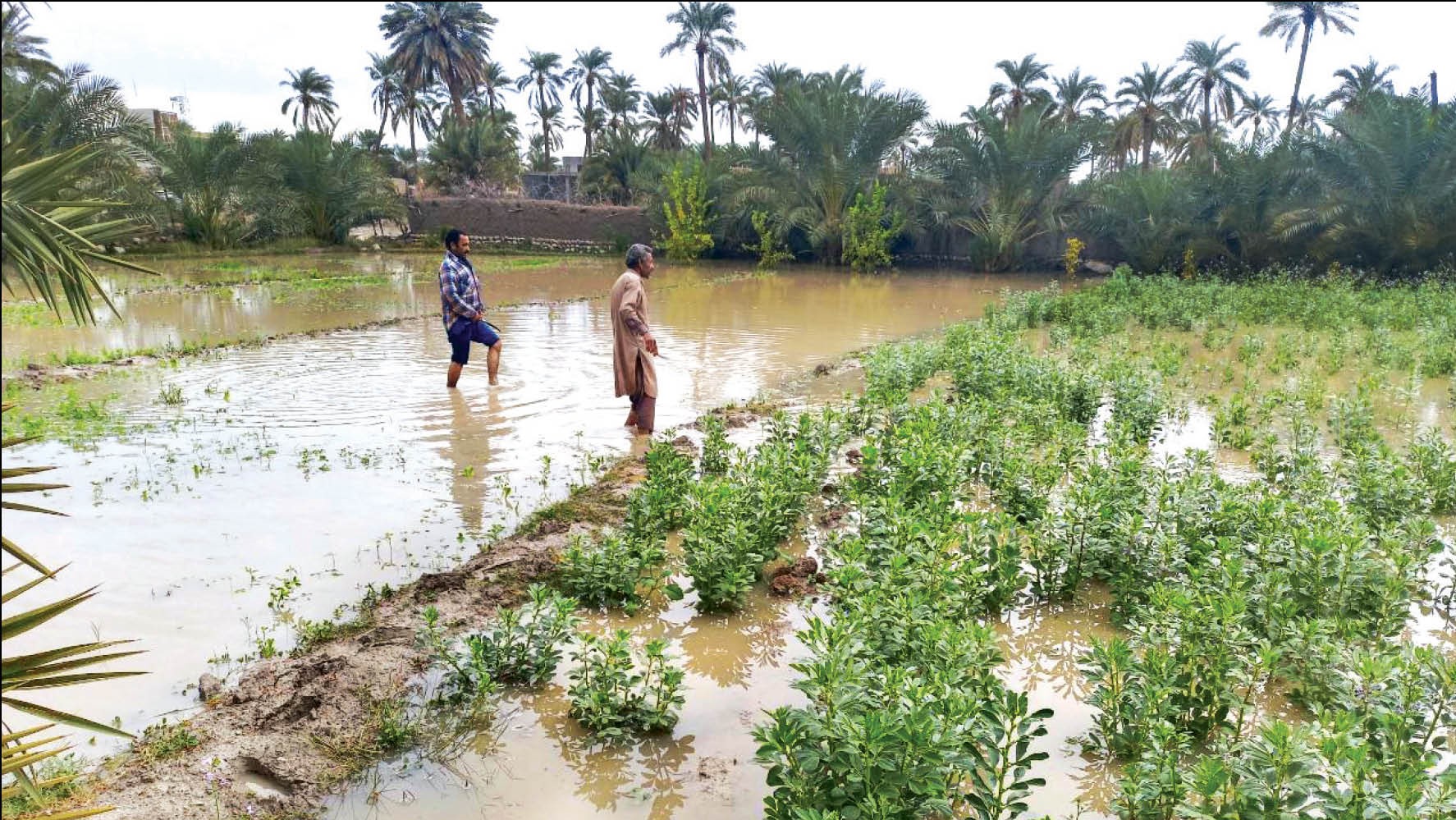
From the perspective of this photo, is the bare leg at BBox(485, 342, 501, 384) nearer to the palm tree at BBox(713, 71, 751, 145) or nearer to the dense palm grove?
the dense palm grove

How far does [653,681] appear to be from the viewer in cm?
405

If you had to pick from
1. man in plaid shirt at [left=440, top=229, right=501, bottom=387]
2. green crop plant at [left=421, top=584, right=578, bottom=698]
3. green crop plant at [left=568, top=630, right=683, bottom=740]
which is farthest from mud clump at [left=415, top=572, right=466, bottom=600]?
man in plaid shirt at [left=440, top=229, right=501, bottom=387]

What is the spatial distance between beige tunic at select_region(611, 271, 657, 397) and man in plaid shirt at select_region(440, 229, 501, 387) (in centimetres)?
179

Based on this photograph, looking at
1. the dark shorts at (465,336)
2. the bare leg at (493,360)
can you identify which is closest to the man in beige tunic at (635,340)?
the dark shorts at (465,336)

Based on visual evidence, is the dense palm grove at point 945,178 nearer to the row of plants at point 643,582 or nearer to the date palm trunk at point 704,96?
the date palm trunk at point 704,96

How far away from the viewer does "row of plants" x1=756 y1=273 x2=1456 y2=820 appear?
2785mm

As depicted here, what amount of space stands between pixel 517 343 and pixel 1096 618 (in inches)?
397

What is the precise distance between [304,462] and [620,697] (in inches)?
169

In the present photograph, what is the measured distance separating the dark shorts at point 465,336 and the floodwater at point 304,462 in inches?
17.7

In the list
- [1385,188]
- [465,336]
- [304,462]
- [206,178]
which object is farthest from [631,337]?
[206,178]

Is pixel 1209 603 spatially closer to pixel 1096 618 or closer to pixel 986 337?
pixel 1096 618

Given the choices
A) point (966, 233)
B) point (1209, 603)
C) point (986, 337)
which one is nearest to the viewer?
point (1209, 603)

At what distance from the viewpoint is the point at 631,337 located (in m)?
7.88

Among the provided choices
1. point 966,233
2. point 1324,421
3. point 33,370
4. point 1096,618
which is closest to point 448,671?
point 1096,618
